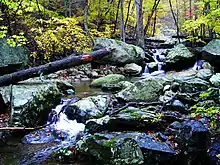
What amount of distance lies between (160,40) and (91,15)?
16.8ft

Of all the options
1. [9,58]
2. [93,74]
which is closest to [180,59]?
[93,74]

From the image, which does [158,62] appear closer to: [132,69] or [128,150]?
[132,69]

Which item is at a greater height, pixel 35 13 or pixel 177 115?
pixel 35 13

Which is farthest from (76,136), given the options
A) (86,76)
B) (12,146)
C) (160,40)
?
(160,40)

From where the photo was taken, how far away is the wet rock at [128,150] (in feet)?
14.4

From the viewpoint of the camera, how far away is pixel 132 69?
14.0 metres

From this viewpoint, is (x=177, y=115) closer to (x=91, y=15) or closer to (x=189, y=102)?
(x=189, y=102)

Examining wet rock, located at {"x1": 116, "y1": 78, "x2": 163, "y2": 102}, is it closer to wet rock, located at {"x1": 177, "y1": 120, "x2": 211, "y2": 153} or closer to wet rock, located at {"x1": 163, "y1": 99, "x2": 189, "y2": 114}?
wet rock, located at {"x1": 163, "y1": 99, "x2": 189, "y2": 114}

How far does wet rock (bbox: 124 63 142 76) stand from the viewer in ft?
45.6

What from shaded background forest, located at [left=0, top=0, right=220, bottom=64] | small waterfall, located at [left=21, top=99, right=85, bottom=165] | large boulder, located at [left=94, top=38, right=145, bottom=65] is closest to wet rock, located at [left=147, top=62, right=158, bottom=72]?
large boulder, located at [left=94, top=38, right=145, bottom=65]

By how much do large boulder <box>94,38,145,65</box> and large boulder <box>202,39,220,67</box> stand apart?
3.28 m

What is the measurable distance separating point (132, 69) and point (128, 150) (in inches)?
386

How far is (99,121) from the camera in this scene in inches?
233

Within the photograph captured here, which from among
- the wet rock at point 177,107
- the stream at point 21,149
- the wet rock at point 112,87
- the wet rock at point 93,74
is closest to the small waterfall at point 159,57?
the wet rock at point 93,74
